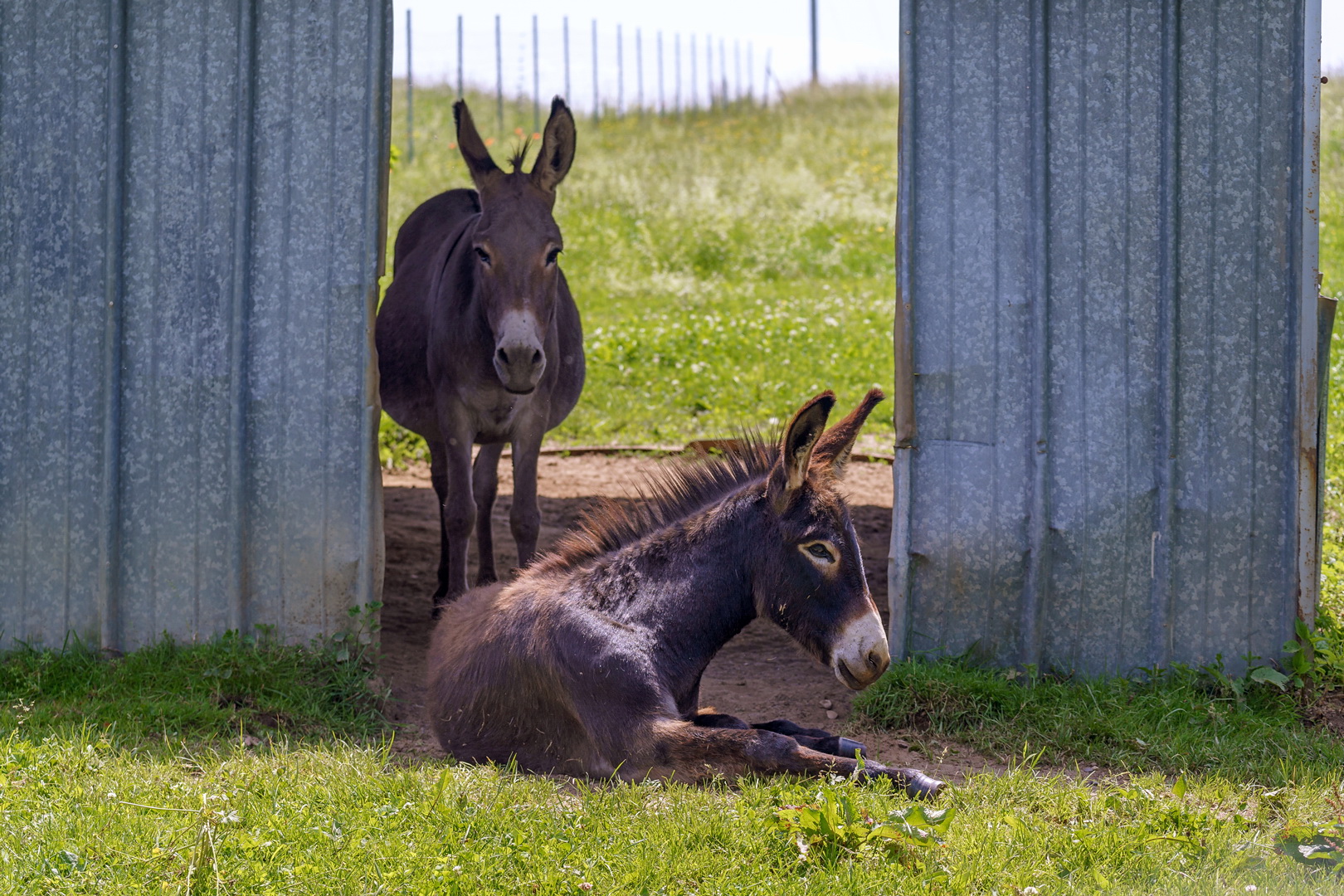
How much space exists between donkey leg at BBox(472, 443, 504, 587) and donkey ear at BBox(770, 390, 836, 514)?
296 cm

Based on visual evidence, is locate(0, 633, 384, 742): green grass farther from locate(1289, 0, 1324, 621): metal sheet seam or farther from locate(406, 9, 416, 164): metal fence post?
locate(406, 9, 416, 164): metal fence post

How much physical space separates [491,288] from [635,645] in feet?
8.30

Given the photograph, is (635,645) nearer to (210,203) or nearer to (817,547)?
(817,547)

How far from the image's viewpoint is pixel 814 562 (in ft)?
14.5

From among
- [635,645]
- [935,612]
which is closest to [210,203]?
[635,645]

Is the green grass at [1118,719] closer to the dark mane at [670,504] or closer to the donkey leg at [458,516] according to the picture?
the dark mane at [670,504]

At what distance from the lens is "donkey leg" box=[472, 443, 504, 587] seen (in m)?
7.25

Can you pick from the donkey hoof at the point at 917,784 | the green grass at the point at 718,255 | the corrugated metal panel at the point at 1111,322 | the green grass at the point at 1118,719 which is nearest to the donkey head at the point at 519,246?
the corrugated metal panel at the point at 1111,322

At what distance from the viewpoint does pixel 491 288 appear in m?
6.25

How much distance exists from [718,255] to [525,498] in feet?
38.3

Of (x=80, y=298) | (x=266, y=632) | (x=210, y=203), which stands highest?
(x=210, y=203)

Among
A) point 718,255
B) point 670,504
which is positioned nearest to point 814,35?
point 718,255

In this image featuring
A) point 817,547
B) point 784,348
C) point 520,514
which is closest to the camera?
point 817,547

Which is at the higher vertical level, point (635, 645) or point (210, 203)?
point (210, 203)
